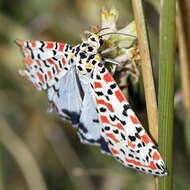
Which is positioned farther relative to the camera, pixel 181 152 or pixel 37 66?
pixel 181 152

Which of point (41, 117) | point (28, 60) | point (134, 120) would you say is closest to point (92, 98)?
point (134, 120)

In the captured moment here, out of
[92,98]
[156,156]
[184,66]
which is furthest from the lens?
[184,66]

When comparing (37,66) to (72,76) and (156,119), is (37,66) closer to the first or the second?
(72,76)

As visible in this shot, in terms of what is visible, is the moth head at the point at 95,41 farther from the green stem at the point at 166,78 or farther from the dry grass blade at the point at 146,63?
the green stem at the point at 166,78

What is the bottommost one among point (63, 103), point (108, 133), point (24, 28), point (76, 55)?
point (108, 133)

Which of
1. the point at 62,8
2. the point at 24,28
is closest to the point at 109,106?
the point at 24,28

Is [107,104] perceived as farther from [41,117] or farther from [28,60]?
[41,117]
